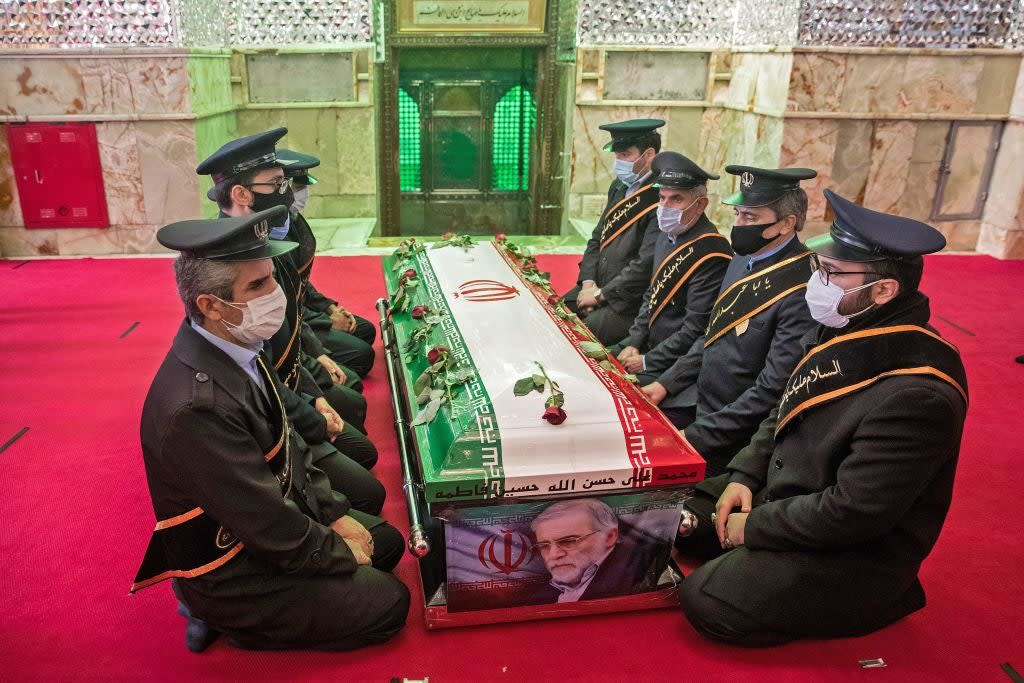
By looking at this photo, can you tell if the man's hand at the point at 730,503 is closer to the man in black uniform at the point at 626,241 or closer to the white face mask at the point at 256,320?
the white face mask at the point at 256,320

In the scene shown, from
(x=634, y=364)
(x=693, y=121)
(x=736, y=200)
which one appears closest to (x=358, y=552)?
(x=634, y=364)

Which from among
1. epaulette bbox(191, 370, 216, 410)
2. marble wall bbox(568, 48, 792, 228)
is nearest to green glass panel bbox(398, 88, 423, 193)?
marble wall bbox(568, 48, 792, 228)

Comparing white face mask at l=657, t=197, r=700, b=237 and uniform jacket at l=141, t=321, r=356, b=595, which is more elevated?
white face mask at l=657, t=197, r=700, b=237

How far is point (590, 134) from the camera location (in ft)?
25.8

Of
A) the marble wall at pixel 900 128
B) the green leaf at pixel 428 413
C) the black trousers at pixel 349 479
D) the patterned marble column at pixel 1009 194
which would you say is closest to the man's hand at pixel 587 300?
the black trousers at pixel 349 479

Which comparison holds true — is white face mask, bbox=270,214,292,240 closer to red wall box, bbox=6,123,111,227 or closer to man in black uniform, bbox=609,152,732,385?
man in black uniform, bbox=609,152,732,385

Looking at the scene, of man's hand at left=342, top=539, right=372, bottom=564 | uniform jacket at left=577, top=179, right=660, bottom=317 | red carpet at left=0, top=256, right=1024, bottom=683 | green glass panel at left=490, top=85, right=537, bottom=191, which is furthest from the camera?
green glass panel at left=490, top=85, right=537, bottom=191

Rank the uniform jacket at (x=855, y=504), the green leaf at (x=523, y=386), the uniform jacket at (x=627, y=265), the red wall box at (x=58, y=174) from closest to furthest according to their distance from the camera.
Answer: the uniform jacket at (x=855, y=504), the green leaf at (x=523, y=386), the uniform jacket at (x=627, y=265), the red wall box at (x=58, y=174)

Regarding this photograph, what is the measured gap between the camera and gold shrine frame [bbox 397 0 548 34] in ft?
26.5

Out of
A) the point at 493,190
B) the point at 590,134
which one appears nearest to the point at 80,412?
the point at 590,134

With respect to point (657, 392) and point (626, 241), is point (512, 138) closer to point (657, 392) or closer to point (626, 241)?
point (626, 241)

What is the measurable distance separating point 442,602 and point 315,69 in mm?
6457

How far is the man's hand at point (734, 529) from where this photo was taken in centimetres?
250

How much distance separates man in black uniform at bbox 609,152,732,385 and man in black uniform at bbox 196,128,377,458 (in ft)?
4.51
